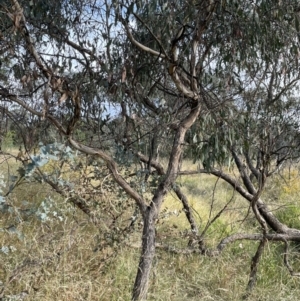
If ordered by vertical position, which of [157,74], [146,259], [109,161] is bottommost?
[146,259]

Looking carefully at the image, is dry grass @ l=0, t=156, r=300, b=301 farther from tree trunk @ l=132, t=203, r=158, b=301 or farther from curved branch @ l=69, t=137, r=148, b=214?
curved branch @ l=69, t=137, r=148, b=214

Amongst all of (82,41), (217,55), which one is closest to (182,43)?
(217,55)

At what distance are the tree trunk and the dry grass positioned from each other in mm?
200

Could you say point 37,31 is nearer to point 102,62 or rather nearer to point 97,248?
point 102,62

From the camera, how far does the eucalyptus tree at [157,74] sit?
3.07 metres

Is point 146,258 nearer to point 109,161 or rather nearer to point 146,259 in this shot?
point 146,259

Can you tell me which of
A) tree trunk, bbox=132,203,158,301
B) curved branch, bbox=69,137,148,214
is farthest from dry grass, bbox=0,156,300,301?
curved branch, bbox=69,137,148,214

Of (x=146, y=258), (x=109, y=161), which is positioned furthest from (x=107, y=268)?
(x=109, y=161)

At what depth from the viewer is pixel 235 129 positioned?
134 inches

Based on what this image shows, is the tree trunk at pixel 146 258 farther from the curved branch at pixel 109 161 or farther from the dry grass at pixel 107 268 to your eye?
the dry grass at pixel 107 268

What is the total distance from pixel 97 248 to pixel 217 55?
72.8 inches

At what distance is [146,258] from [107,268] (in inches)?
26.3

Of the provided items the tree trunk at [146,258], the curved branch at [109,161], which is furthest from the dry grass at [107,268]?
the curved branch at [109,161]

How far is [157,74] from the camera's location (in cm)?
382
